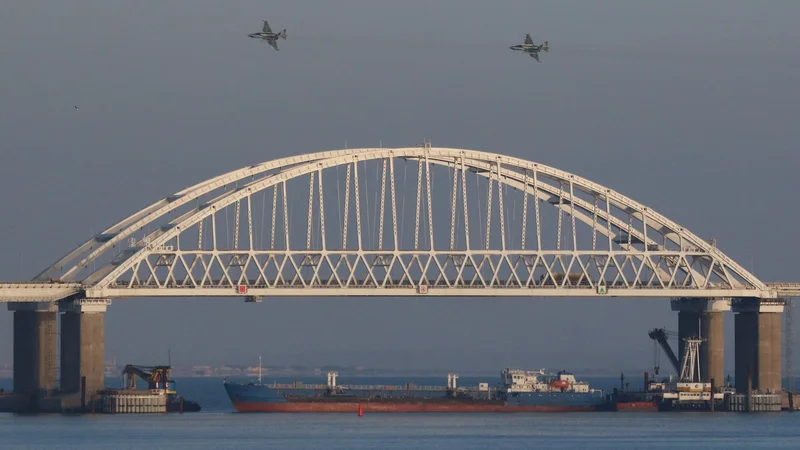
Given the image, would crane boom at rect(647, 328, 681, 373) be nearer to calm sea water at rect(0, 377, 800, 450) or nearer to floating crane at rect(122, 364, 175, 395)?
calm sea water at rect(0, 377, 800, 450)

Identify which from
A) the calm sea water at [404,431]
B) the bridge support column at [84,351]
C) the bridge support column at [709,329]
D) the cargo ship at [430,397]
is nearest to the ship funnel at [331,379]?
the cargo ship at [430,397]

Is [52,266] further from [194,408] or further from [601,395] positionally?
[601,395]

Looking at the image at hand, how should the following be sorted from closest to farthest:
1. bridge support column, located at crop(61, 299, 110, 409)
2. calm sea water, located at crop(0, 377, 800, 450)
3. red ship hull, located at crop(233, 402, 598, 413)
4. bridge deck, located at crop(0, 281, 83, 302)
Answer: calm sea water, located at crop(0, 377, 800, 450) → bridge deck, located at crop(0, 281, 83, 302) → bridge support column, located at crop(61, 299, 110, 409) → red ship hull, located at crop(233, 402, 598, 413)

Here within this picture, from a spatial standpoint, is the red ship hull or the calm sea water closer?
the calm sea water

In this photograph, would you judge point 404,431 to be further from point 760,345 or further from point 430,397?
point 760,345

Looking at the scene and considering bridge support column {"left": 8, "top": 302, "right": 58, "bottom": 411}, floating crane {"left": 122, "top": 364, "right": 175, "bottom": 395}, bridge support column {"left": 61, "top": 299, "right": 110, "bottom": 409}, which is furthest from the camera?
floating crane {"left": 122, "top": 364, "right": 175, "bottom": 395}

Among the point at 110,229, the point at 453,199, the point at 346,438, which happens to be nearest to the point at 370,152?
the point at 453,199

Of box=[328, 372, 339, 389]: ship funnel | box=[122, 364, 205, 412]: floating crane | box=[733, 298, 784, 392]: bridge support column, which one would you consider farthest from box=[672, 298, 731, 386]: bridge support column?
box=[122, 364, 205, 412]: floating crane
